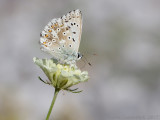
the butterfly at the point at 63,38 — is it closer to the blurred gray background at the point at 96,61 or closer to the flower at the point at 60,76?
the flower at the point at 60,76

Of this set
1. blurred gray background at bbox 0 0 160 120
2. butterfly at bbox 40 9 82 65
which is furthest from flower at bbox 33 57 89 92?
blurred gray background at bbox 0 0 160 120

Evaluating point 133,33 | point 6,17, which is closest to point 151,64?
point 133,33

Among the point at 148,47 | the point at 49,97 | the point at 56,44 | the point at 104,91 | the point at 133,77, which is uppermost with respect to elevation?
the point at 148,47

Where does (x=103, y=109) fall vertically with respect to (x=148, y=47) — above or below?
below

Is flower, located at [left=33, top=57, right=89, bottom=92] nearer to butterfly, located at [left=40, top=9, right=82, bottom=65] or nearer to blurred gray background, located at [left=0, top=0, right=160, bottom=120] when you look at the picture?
butterfly, located at [left=40, top=9, right=82, bottom=65]

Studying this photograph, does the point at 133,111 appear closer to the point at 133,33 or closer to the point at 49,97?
the point at 49,97

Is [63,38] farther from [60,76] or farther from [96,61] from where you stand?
[96,61]

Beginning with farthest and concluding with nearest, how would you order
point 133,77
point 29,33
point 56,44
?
1. point 29,33
2. point 133,77
3. point 56,44
